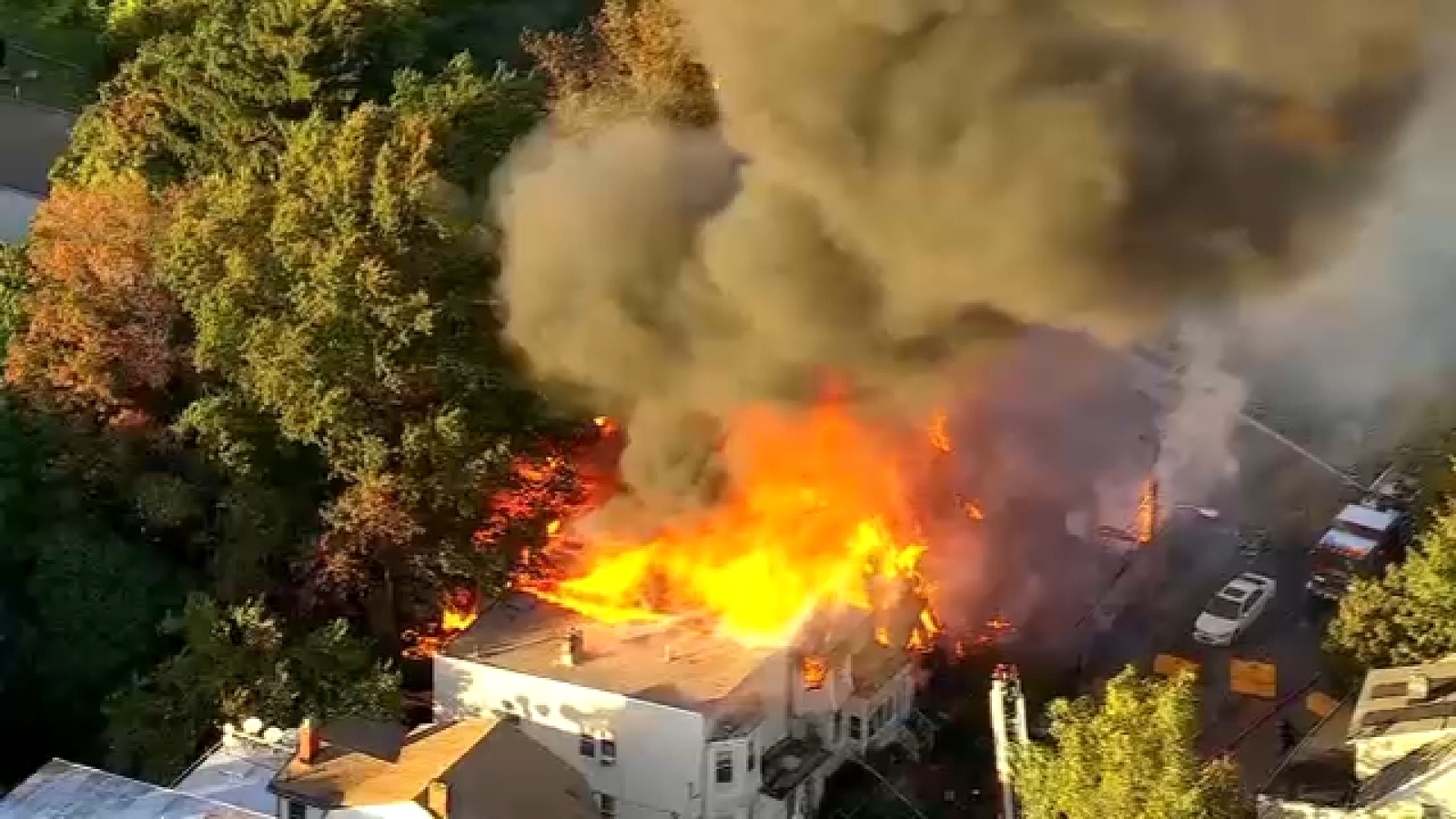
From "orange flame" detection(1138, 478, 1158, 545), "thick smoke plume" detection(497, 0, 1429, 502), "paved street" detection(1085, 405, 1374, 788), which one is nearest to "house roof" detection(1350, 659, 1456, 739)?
"paved street" detection(1085, 405, 1374, 788)

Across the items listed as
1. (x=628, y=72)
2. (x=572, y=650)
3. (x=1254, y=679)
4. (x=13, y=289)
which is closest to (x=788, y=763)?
(x=572, y=650)

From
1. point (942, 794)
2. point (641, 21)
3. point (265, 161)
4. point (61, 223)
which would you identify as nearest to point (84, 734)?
point (61, 223)

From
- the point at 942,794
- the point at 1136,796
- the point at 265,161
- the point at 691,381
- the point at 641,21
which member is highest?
the point at 641,21

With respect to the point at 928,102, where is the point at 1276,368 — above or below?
above

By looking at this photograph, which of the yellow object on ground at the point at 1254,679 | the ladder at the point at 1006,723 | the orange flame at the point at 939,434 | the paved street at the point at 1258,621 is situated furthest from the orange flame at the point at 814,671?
the yellow object on ground at the point at 1254,679

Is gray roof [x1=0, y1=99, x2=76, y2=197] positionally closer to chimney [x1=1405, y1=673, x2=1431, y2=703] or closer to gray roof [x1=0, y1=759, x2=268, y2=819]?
gray roof [x1=0, y1=759, x2=268, y2=819]

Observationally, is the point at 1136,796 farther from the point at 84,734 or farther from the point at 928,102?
the point at 84,734
